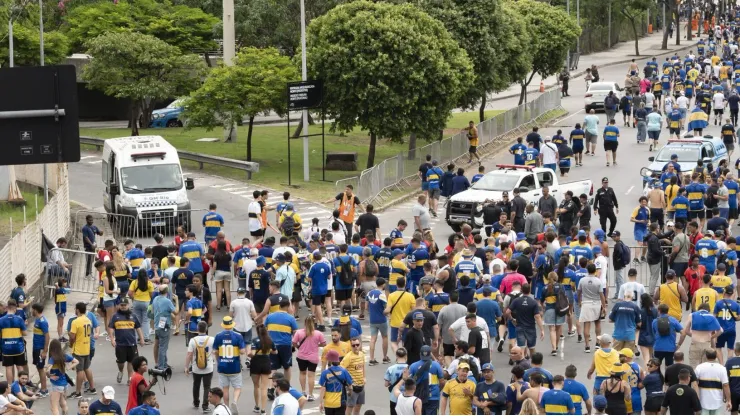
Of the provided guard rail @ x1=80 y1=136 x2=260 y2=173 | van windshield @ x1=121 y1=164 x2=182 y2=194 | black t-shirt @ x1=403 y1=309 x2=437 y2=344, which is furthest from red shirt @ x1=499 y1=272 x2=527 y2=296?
guard rail @ x1=80 y1=136 x2=260 y2=173

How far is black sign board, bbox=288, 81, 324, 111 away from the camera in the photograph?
39750mm

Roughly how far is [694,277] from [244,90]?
70.4 feet

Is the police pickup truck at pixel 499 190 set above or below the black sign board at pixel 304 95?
below

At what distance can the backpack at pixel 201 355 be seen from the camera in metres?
19.1

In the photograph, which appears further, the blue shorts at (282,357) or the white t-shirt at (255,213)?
the white t-shirt at (255,213)

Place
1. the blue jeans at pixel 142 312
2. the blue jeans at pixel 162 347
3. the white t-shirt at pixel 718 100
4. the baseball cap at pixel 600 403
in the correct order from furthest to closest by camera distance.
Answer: the white t-shirt at pixel 718 100, the blue jeans at pixel 142 312, the blue jeans at pixel 162 347, the baseball cap at pixel 600 403

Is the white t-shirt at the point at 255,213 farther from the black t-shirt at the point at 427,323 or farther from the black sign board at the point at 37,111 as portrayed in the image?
the black sign board at the point at 37,111

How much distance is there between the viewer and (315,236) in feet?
85.3

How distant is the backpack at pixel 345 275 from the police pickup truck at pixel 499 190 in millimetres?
8516

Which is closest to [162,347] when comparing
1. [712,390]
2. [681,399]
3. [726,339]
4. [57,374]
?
[57,374]

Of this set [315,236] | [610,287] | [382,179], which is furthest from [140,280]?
[382,179]

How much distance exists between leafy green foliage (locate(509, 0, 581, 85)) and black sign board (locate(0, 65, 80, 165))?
1605 inches

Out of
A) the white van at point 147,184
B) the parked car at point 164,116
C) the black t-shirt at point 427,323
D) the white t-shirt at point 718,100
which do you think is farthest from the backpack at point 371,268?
the parked car at point 164,116

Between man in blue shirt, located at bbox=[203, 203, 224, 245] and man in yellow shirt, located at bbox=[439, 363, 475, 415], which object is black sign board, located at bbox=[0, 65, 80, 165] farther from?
man in blue shirt, located at bbox=[203, 203, 224, 245]
